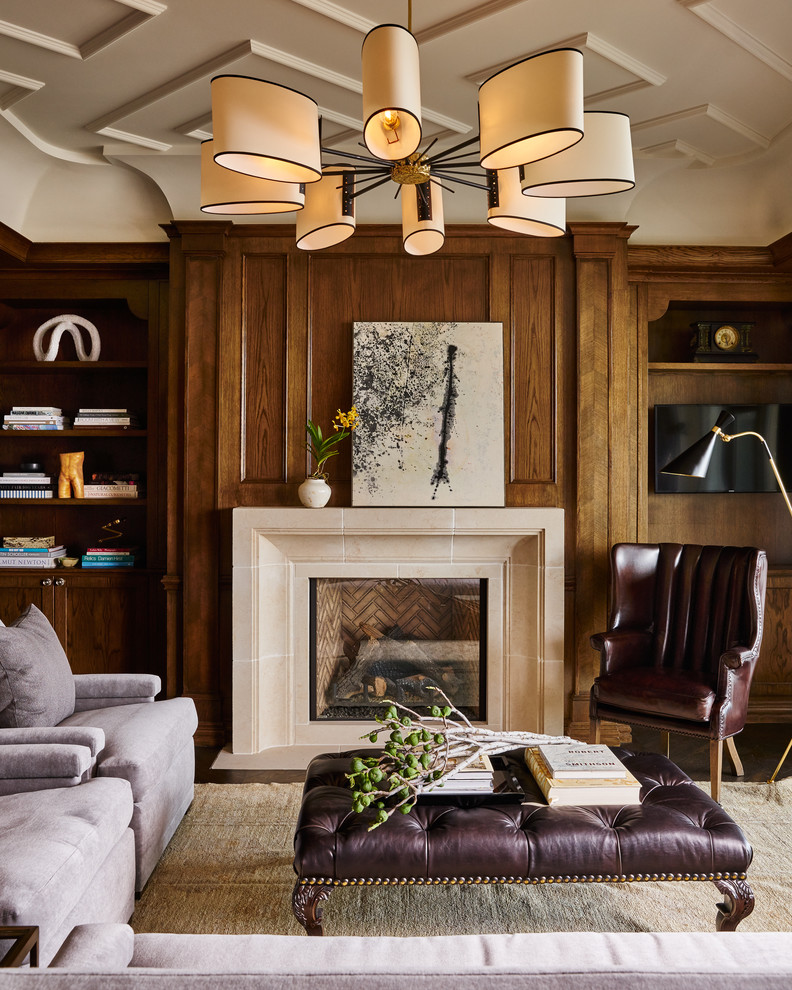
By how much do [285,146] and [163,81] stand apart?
181cm

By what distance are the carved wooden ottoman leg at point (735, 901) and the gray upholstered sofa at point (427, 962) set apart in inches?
46.0

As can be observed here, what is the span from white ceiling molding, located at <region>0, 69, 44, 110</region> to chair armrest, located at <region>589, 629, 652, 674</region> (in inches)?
133

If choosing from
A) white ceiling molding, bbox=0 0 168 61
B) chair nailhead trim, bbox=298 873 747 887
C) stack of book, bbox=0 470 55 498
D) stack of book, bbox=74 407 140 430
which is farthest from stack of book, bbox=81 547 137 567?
chair nailhead trim, bbox=298 873 747 887

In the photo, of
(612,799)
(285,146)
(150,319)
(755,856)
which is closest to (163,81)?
(150,319)

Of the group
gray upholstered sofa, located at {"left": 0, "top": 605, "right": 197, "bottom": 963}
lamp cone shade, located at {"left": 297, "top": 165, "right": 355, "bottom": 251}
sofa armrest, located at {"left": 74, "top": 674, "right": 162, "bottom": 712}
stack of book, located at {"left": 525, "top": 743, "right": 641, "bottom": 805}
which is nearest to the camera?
gray upholstered sofa, located at {"left": 0, "top": 605, "right": 197, "bottom": 963}

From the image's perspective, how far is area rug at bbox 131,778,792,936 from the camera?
7.25ft

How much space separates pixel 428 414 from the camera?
12.5 ft

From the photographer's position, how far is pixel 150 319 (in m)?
4.29

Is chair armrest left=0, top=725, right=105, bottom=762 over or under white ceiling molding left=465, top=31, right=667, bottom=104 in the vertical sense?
under

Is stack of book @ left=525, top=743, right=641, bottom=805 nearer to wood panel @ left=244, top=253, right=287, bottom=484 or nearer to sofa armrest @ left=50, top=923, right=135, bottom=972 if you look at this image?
sofa armrest @ left=50, top=923, right=135, bottom=972

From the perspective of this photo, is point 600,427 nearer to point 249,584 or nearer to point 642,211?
point 642,211

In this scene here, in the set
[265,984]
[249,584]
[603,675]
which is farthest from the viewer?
[249,584]

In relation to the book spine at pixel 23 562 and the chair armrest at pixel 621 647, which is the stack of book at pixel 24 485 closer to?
the book spine at pixel 23 562

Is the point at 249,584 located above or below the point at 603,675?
above
